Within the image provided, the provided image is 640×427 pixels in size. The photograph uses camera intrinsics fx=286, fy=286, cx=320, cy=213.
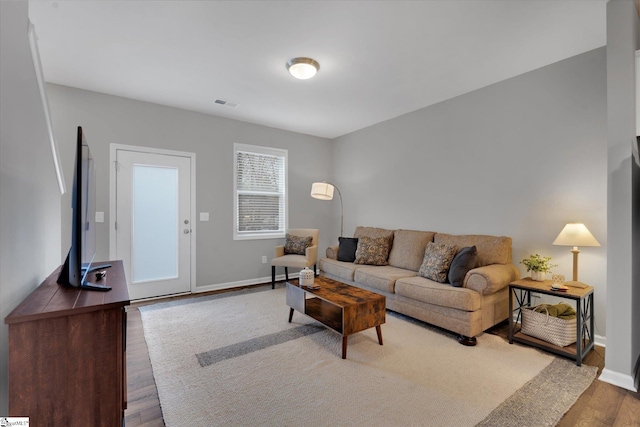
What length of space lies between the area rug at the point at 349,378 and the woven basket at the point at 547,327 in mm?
152

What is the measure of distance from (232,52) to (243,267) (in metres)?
3.10

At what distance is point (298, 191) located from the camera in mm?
5242

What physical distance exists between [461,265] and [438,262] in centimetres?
29

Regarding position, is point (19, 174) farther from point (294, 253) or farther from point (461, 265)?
point (294, 253)

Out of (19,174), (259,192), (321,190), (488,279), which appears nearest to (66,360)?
(19,174)

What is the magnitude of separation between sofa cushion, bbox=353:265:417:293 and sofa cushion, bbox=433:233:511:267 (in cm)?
72

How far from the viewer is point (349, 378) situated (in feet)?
6.68

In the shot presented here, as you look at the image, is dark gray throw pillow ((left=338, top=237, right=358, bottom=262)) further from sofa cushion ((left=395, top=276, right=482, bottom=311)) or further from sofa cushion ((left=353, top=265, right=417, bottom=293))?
sofa cushion ((left=395, top=276, right=482, bottom=311))

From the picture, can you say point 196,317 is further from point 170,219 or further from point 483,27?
point 483,27

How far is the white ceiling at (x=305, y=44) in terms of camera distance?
211 centimetres

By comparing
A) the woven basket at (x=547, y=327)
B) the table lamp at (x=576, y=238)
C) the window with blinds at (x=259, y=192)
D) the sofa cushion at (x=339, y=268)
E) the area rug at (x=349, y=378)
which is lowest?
the area rug at (x=349, y=378)

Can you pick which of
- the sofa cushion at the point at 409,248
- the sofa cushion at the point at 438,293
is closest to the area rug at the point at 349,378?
the sofa cushion at the point at 438,293

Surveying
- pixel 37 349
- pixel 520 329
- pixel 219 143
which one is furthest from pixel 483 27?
pixel 219 143

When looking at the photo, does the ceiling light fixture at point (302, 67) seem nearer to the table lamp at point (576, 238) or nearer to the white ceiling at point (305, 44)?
the white ceiling at point (305, 44)
